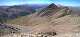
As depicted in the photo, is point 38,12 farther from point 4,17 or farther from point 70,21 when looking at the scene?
point 70,21

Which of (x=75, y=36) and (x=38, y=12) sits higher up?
(x=38, y=12)

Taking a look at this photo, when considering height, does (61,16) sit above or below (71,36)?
above

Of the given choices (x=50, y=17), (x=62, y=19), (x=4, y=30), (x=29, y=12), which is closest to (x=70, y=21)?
(x=62, y=19)

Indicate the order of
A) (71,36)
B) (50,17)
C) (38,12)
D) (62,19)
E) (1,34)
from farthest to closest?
(38,12) → (50,17) → (62,19) → (1,34) → (71,36)

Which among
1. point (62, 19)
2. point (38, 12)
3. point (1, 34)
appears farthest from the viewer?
point (38, 12)

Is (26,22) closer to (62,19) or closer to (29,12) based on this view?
(29,12)

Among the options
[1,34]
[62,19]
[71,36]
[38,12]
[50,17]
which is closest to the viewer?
[71,36]

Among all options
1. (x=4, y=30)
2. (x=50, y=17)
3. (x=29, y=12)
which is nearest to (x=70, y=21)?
(x=50, y=17)

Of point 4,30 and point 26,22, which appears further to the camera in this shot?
point 26,22

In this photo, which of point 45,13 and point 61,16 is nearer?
point 61,16
